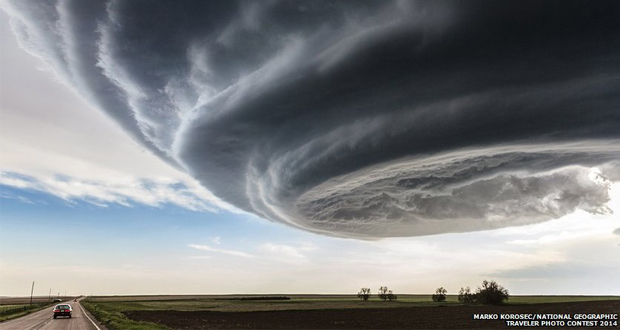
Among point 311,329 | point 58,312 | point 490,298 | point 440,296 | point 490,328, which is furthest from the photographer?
point 440,296

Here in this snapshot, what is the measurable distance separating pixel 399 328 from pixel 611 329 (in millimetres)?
23895

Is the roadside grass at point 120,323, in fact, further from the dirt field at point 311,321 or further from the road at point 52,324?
the dirt field at point 311,321

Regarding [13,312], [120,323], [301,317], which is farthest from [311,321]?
[13,312]

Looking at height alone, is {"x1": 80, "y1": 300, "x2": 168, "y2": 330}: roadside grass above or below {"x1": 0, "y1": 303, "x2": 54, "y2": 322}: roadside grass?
above

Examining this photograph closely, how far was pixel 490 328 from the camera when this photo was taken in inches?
2039

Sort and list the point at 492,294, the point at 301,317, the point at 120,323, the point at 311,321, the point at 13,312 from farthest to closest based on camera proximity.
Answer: the point at 492,294 → the point at 13,312 → the point at 301,317 → the point at 311,321 → the point at 120,323

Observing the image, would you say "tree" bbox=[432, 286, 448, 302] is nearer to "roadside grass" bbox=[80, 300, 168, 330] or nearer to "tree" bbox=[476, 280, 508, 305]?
"tree" bbox=[476, 280, 508, 305]

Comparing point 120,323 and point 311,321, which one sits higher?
point 120,323

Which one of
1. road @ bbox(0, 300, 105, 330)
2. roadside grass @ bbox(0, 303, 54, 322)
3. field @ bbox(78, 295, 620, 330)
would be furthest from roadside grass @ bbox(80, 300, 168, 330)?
roadside grass @ bbox(0, 303, 54, 322)

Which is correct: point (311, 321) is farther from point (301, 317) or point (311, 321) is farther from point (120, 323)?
Answer: point (120, 323)

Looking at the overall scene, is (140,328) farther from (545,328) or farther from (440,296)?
(440,296)

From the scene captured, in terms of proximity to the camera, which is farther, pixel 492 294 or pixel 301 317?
pixel 492 294

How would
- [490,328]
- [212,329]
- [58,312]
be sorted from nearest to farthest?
[212,329] < [490,328] < [58,312]

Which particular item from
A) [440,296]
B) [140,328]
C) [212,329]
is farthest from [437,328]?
[440,296]
